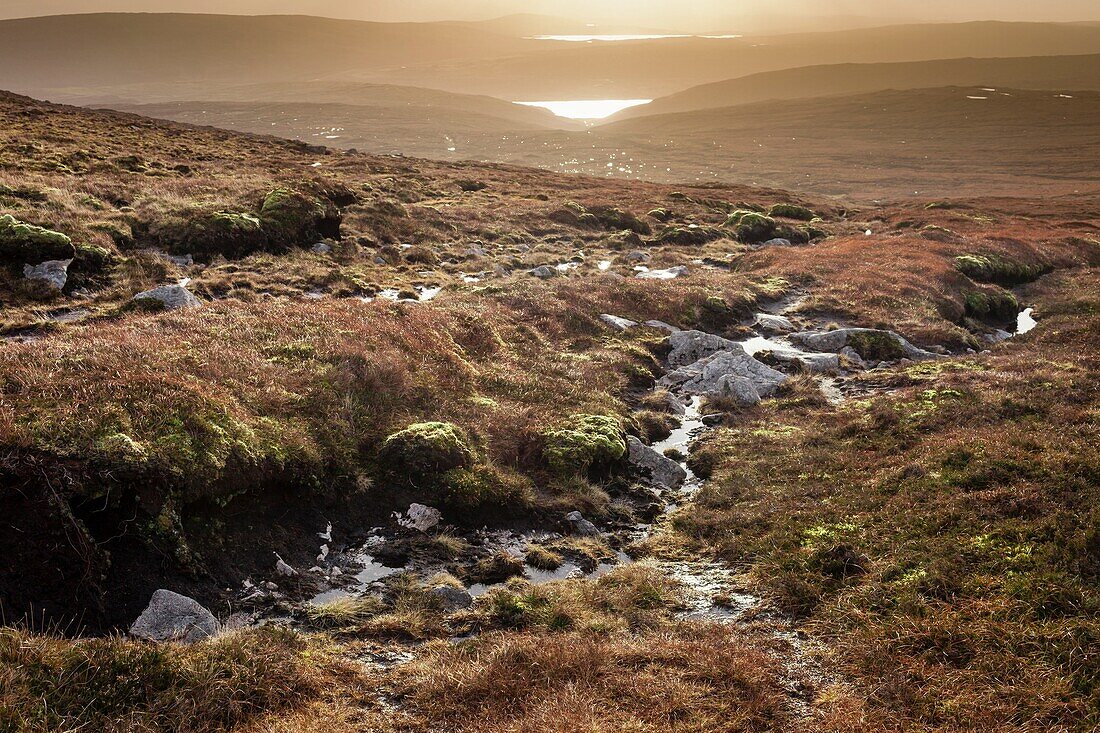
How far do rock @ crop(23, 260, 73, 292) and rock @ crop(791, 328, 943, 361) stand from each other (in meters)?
25.4

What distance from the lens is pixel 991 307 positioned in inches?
1323

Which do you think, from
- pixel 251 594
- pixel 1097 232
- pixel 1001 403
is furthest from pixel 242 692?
pixel 1097 232

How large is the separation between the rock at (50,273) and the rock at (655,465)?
58.6 ft

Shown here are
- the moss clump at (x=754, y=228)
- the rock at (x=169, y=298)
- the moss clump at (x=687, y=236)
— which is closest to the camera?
the rock at (x=169, y=298)

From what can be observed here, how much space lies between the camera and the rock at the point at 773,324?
2853cm

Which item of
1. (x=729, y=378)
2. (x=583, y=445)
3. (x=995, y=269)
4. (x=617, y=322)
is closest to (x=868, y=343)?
(x=729, y=378)

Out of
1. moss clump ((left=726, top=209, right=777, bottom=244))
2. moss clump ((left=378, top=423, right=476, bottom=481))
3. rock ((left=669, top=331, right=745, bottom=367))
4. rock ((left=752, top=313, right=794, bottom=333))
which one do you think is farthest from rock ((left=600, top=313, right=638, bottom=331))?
moss clump ((left=726, top=209, right=777, bottom=244))

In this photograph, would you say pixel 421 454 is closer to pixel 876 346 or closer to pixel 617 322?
pixel 617 322

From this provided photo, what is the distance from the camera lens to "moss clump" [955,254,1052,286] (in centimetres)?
3944

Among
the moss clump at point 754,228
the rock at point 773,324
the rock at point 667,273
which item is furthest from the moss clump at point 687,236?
the rock at point 773,324

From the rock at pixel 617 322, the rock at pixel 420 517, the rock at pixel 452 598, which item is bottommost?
the rock at pixel 452 598

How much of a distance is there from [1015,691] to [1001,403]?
37.2 ft

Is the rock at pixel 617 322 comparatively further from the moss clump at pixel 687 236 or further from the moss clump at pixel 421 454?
the moss clump at pixel 687 236

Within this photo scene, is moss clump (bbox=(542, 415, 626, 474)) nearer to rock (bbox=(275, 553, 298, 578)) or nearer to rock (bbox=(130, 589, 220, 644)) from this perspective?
rock (bbox=(275, 553, 298, 578))
